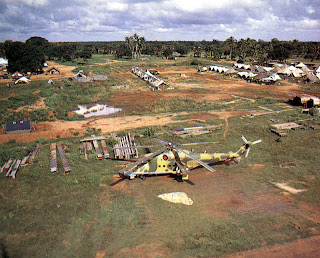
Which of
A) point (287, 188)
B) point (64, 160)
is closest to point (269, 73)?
point (287, 188)

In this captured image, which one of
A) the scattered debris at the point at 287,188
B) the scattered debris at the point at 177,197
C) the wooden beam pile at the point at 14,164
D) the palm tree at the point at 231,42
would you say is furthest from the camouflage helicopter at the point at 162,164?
the palm tree at the point at 231,42

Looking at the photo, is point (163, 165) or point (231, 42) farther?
point (231, 42)

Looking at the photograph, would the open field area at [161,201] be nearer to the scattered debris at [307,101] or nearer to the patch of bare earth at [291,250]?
the patch of bare earth at [291,250]

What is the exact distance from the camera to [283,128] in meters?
29.8

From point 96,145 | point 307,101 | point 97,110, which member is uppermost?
point 307,101

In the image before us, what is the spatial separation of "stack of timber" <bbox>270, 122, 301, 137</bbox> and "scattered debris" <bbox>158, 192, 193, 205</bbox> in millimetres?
18176

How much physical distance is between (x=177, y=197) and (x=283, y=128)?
69.2ft

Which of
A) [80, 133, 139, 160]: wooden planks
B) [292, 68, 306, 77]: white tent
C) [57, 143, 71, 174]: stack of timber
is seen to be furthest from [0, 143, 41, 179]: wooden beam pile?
[292, 68, 306, 77]: white tent

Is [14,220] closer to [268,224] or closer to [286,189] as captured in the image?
[268,224]

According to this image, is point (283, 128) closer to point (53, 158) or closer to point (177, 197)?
point (177, 197)

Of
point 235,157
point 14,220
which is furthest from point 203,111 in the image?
point 14,220

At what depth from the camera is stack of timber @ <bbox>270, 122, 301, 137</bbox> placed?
28.6m

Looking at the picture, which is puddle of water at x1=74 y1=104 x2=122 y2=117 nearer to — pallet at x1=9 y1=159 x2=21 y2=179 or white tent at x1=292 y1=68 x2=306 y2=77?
pallet at x1=9 y1=159 x2=21 y2=179

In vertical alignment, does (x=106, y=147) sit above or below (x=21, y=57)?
below
